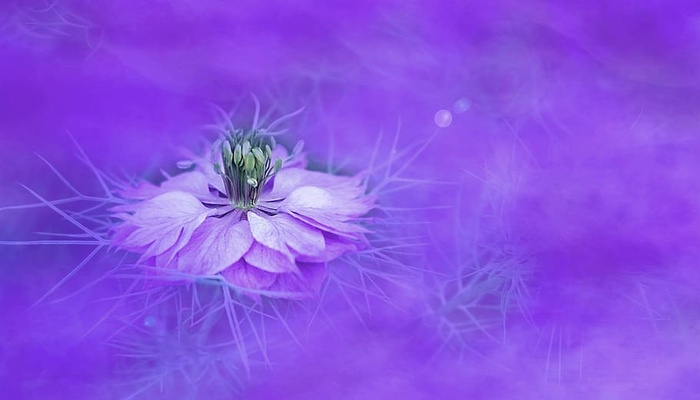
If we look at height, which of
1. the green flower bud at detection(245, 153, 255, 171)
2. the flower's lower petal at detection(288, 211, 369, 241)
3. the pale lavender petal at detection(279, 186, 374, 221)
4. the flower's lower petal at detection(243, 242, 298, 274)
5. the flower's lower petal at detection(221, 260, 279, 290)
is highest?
the green flower bud at detection(245, 153, 255, 171)

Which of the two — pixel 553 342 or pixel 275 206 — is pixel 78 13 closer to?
pixel 275 206

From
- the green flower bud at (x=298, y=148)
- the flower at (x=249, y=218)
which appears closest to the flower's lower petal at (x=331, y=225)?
the flower at (x=249, y=218)

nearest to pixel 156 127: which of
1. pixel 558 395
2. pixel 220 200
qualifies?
pixel 220 200

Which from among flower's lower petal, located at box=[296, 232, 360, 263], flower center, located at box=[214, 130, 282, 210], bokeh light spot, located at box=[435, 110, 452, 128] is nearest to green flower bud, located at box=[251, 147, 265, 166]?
flower center, located at box=[214, 130, 282, 210]

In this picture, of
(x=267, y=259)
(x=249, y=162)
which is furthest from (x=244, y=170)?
(x=267, y=259)

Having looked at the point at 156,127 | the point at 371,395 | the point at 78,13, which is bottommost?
the point at 371,395

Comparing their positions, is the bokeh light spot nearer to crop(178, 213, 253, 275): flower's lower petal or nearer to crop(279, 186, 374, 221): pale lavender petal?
crop(279, 186, 374, 221): pale lavender petal
